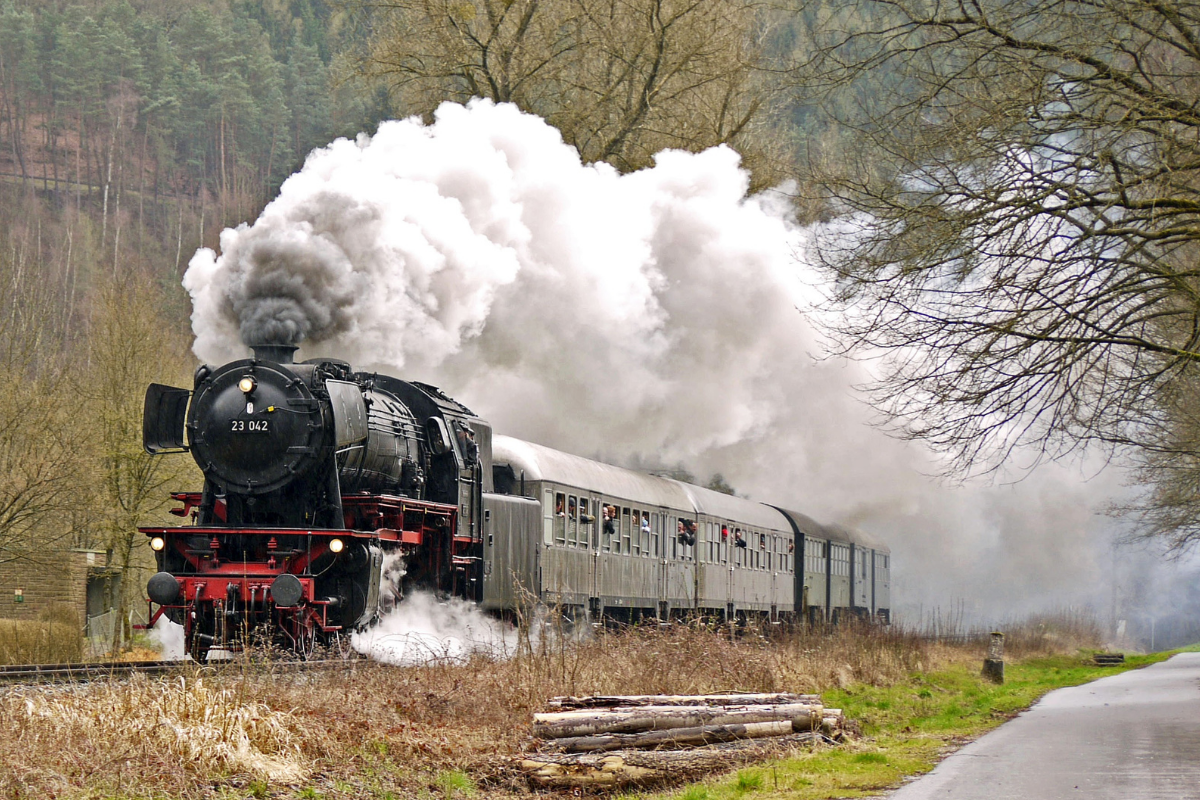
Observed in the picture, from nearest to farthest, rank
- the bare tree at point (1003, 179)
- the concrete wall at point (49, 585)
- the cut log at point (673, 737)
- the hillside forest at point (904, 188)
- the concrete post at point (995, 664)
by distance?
the cut log at point (673, 737) < the bare tree at point (1003, 179) < the hillside forest at point (904, 188) < the concrete post at point (995, 664) < the concrete wall at point (49, 585)

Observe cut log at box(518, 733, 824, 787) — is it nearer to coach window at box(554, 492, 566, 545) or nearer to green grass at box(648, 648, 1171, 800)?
green grass at box(648, 648, 1171, 800)

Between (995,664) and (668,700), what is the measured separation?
12.7 metres

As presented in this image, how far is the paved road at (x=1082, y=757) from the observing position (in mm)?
8211

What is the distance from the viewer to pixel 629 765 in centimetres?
900

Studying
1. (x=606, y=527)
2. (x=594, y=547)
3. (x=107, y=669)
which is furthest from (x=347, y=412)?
(x=606, y=527)

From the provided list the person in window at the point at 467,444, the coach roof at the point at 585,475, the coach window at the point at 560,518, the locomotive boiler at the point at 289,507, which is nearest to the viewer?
the locomotive boiler at the point at 289,507

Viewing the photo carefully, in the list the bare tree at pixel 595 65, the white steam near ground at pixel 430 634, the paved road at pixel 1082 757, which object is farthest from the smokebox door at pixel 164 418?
the bare tree at pixel 595 65

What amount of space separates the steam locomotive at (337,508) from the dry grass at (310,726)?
37.7 inches

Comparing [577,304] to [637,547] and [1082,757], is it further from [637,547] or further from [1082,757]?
[1082,757]

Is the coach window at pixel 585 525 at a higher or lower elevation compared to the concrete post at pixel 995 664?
higher

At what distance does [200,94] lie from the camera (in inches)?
2931

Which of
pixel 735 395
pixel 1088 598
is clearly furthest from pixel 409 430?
pixel 1088 598

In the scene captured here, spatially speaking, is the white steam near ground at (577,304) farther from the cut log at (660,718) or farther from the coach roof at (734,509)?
the cut log at (660,718)

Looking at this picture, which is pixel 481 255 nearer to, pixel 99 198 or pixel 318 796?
pixel 318 796
